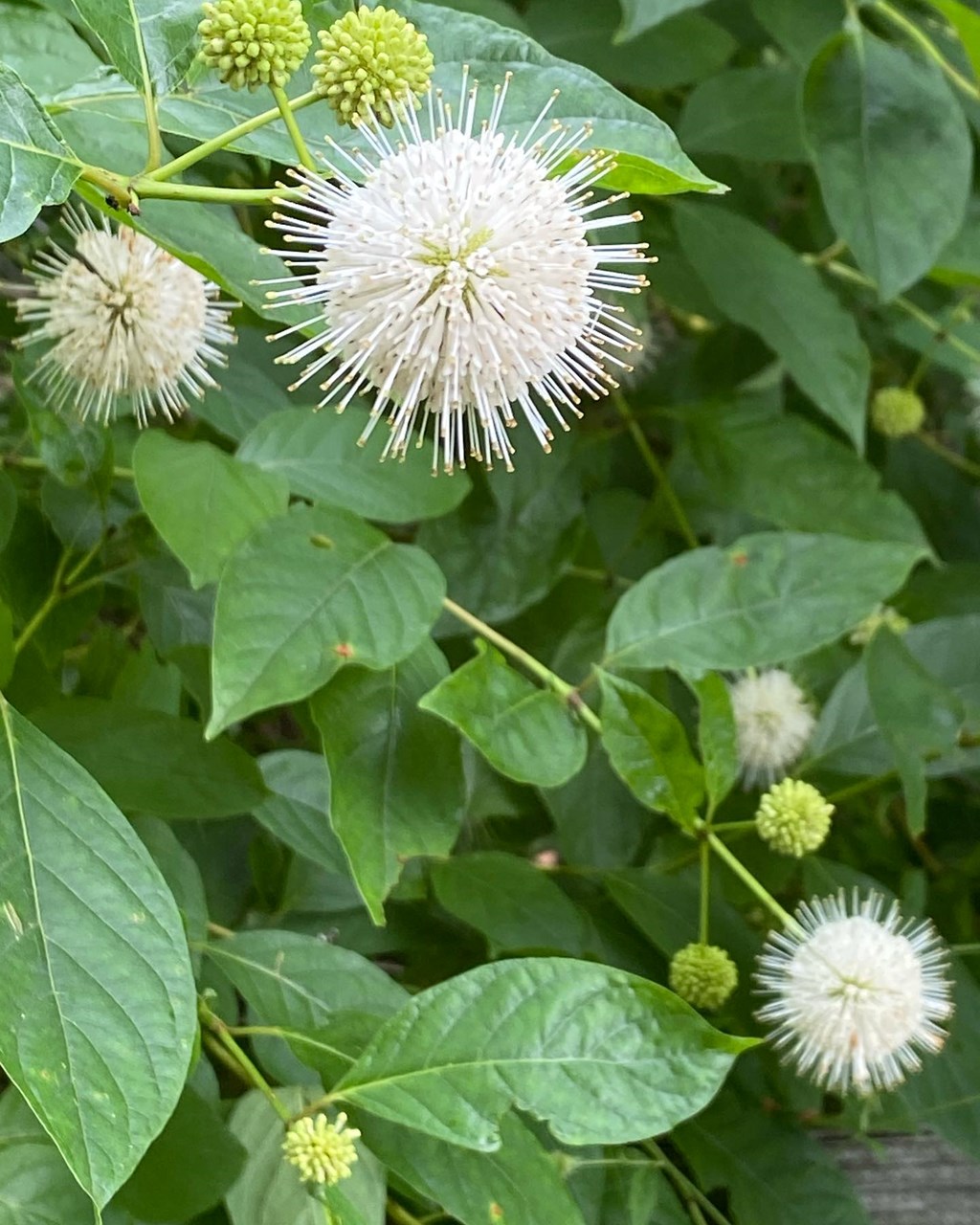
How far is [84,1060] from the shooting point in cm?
45

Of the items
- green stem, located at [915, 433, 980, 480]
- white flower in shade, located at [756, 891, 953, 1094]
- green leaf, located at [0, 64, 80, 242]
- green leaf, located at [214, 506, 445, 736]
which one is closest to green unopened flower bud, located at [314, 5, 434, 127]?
green leaf, located at [0, 64, 80, 242]

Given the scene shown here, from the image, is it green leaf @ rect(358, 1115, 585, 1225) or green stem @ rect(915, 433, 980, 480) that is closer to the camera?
green leaf @ rect(358, 1115, 585, 1225)

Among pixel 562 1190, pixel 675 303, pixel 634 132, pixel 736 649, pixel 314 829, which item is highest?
pixel 675 303

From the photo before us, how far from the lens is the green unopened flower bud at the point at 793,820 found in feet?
2.61

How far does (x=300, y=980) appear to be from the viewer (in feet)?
2.06

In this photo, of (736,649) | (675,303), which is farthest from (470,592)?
(675,303)

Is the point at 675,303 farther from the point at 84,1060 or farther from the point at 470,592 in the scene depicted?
the point at 84,1060

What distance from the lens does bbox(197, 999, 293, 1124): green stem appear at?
1.83ft

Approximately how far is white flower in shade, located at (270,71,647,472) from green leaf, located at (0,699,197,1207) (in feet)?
0.67

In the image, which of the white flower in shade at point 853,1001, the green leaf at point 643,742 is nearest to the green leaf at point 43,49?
the green leaf at point 643,742

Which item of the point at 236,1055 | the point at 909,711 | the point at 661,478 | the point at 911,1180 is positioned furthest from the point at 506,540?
the point at 911,1180

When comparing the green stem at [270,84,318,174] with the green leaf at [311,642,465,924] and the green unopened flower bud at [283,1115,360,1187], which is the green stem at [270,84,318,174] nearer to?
the green leaf at [311,642,465,924]

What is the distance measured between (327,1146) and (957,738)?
54cm

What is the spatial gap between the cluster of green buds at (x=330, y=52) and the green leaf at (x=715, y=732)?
1.26 ft
